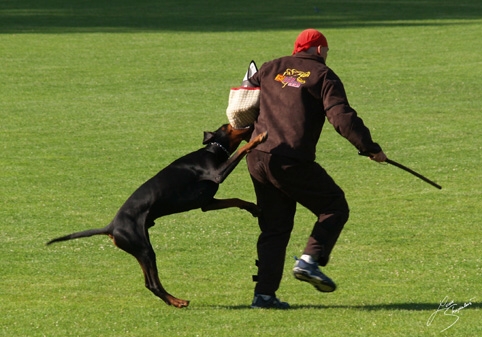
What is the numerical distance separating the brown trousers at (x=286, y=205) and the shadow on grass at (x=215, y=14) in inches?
846

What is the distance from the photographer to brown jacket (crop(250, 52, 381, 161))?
287 inches

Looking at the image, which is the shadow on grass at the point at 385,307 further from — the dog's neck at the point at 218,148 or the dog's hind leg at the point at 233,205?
the dog's neck at the point at 218,148

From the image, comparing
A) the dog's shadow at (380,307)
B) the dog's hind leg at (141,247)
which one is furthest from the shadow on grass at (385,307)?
the dog's hind leg at (141,247)

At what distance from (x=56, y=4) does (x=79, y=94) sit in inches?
678

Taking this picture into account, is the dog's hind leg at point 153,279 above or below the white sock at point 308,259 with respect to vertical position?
below

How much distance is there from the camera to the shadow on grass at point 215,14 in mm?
30000

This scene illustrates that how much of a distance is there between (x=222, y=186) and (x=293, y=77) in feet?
17.3

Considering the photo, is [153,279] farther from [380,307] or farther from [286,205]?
[380,307]

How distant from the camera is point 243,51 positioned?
24812mm

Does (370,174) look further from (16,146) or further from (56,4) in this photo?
(56,4)

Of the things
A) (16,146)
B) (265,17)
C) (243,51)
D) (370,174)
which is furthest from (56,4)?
(370,174)

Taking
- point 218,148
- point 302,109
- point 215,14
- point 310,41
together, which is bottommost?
point 215,14

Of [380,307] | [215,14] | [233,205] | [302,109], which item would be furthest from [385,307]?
[215,14]

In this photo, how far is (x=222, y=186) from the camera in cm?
1270
